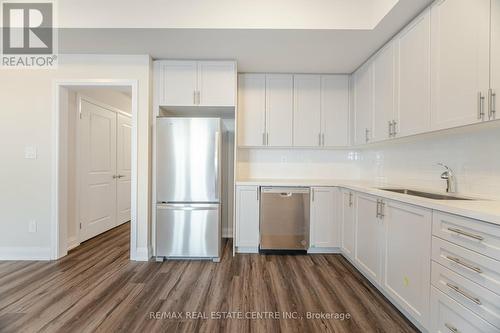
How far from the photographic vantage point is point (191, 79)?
2.74 metres

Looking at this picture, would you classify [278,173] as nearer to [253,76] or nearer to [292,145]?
[292,145]

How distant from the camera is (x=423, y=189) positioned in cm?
212

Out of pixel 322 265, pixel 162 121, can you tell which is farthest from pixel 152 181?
pixel 322 265

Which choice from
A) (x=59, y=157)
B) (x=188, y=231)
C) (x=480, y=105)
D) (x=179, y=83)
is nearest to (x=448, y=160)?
(x=480, y=105)

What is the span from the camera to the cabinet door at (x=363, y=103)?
8.55 ft

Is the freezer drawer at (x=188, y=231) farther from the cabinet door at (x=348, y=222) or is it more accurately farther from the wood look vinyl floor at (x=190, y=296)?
the cabinet door at (x=348, y=222)

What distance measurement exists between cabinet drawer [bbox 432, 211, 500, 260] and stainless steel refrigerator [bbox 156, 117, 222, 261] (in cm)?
199

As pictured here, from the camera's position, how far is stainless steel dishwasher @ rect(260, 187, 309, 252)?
2768 millimetres

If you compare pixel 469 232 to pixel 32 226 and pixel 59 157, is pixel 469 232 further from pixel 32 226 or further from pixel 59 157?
pixel 32 226

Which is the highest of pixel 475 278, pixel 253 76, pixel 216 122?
pixel 253 76

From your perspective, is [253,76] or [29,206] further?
[253,76]

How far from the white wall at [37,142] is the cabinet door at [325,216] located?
2066 millimetres

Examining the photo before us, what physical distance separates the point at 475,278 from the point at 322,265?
61.2 inches

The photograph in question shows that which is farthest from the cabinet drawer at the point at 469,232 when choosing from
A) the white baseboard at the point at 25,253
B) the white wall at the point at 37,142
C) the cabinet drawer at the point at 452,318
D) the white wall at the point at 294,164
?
the white baseboard at the point at 25,253
